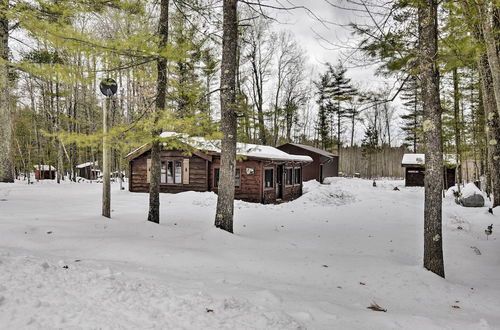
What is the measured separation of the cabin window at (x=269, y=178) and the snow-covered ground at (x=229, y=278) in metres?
8.82

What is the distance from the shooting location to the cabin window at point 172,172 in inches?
704

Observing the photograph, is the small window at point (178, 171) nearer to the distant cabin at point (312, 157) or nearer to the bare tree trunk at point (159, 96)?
the bare tree trunk at point (159, 96)

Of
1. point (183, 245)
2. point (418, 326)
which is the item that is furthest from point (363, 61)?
point (183, 245)

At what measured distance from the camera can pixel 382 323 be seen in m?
3.27

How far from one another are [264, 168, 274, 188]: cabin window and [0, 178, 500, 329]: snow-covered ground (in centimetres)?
882

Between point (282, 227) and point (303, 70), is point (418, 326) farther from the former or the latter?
point (303, 70)

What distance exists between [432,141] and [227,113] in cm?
417

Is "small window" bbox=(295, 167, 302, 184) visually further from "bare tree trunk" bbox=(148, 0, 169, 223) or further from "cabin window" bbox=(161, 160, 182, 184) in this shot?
"bare tree trunk" bbox=(148, 0, 169, 223)

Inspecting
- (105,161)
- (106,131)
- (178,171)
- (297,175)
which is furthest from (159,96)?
(297,175)

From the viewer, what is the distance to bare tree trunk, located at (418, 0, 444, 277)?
517cm

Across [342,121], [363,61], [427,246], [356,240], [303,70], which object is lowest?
[356,240]

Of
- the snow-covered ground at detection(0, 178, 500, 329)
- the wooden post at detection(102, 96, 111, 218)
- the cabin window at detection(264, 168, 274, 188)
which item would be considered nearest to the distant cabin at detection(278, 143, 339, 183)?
the cabin window at detection(264, 168, 274, 188)

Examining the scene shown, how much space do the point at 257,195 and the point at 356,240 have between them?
28.6 ft

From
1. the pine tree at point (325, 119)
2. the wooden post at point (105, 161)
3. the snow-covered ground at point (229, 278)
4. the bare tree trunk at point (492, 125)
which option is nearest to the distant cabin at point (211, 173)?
the snow-covered ground at point (229, 278)
